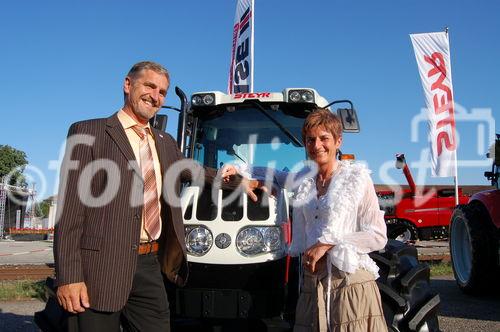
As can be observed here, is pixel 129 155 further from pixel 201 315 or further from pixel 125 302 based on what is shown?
pixel 201 315

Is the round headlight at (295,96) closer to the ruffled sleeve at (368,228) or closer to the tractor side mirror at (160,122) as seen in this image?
the tractor side mirror at (160,122)

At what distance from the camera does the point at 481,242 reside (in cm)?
652

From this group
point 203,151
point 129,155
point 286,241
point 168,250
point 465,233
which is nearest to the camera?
point 129,155

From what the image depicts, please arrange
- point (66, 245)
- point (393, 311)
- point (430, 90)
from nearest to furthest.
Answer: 1. point (66, 245)
2. point (393, 311)
3. point (430, 90)

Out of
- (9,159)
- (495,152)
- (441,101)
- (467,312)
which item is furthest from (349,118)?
(9,159)

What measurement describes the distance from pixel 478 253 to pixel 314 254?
15.4 feet

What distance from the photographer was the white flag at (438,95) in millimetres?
12789

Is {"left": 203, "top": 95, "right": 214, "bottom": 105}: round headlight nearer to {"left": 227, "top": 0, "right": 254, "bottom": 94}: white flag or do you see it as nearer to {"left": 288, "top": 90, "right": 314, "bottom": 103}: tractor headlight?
{"left": 288, "top": 90, "right": 314, "bottom": 103}: tractor headlight

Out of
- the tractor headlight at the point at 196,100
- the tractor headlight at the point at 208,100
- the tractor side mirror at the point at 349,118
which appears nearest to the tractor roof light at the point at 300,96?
the tractor side mirror at the point at 349,118

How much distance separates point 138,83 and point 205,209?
1.10 meters

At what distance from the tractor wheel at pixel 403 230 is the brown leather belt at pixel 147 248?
469 inches

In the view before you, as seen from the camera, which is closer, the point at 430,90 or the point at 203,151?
the point at 203,151

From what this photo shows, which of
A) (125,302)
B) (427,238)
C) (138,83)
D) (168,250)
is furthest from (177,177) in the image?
(427,238)

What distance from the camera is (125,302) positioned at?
8.45 feet
